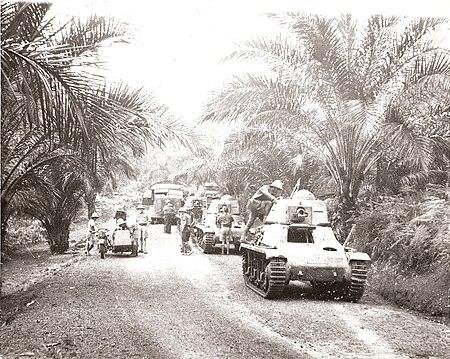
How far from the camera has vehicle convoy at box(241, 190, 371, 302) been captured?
9.12m

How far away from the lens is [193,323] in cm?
710

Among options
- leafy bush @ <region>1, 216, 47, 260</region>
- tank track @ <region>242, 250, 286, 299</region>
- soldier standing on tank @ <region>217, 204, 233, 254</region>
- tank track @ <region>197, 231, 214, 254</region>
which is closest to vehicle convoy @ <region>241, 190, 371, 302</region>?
tank track @ <region>242, 250, 286, 299</region>

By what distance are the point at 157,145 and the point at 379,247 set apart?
4.77 metres

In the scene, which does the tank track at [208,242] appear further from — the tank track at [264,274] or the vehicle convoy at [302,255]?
the vehicle convoy at [302,255]

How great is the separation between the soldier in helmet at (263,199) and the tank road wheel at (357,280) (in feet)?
6.04

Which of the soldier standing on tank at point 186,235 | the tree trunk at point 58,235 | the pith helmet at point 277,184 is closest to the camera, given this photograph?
the pith helmet at point 277,184

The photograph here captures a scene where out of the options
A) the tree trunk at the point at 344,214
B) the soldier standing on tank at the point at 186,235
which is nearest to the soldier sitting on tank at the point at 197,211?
the soldier standing on tank at the point at 186,235

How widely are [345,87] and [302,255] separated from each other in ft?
9.51

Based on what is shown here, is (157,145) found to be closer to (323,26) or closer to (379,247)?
(323,26)

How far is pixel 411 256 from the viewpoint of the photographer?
975 cm

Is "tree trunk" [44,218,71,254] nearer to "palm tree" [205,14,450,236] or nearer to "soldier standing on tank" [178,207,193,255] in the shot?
"soldier standing on tank" [178,207,193,255]

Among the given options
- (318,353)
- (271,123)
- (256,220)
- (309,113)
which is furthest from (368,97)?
(318,353)

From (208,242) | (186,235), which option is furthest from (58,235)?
(208,242)

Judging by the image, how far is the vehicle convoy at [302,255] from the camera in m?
9.12
